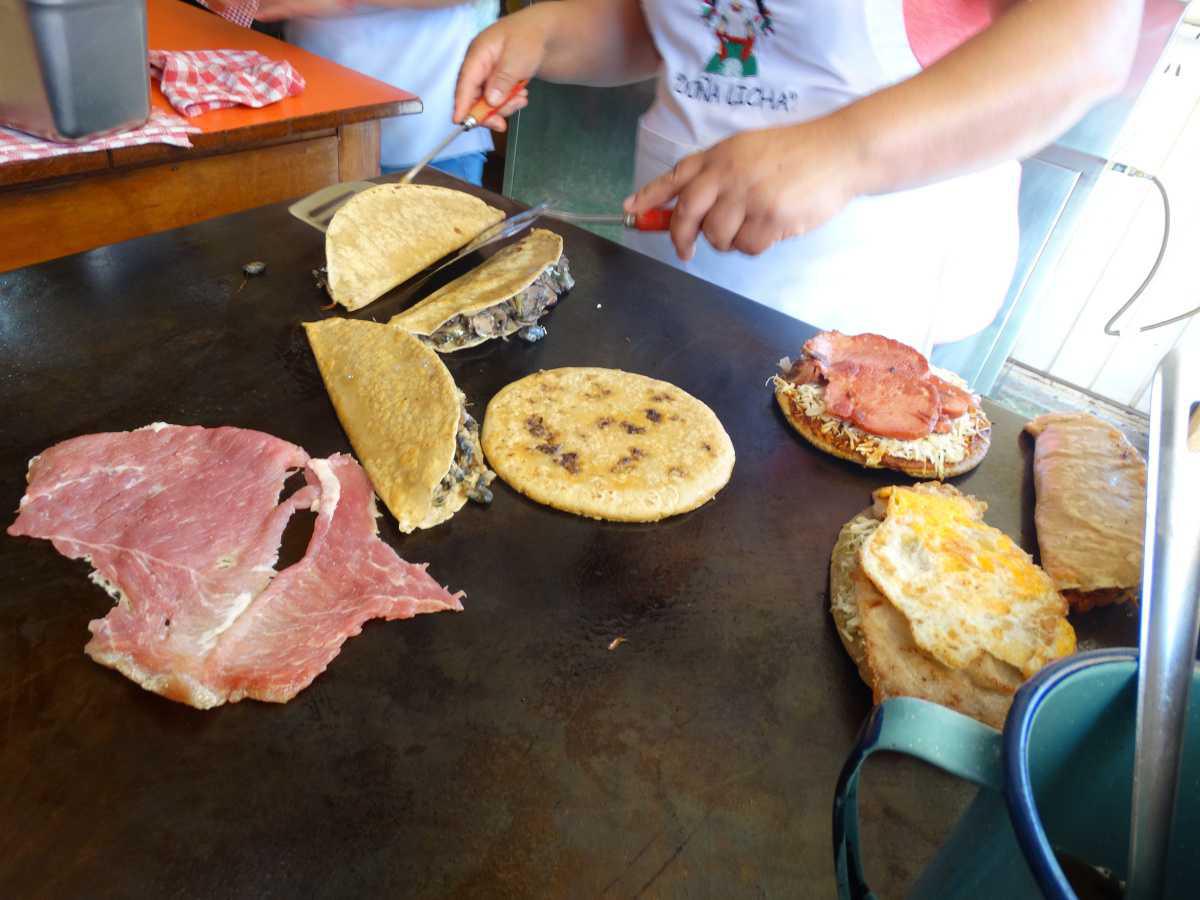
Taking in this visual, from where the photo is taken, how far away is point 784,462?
1841 millimetres

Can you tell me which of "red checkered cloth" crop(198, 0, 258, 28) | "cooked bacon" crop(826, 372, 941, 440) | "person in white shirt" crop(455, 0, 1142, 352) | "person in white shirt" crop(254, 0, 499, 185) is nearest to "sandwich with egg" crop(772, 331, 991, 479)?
"cooked bacon" crop(826, 372, 941, 440)

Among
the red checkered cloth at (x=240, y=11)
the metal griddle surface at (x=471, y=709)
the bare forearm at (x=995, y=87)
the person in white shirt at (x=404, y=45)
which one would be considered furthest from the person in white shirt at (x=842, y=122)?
the red checkered cloth at (x=240, y=11)

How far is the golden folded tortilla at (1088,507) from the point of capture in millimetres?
1573

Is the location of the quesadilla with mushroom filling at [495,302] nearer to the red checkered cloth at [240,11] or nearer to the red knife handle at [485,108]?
the red knife handle at [485,108]

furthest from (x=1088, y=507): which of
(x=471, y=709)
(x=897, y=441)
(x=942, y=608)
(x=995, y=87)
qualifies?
(x=471, y=709)

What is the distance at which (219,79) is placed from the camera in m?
2.82

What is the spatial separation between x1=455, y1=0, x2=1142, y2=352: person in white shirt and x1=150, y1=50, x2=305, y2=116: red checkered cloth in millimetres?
954

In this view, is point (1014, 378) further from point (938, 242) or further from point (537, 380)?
point (537, 380)

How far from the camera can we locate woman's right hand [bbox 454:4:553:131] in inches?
94.5

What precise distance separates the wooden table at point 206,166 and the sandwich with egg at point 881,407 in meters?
2.01

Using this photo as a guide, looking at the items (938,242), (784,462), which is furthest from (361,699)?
(938,242)

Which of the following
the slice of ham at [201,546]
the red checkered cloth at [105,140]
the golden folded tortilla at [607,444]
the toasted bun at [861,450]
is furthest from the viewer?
the red checkered cloth at [105,140]

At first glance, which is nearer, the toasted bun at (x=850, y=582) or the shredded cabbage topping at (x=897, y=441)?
the toasted bun at (x=850, y=582)

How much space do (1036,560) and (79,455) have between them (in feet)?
6.22
